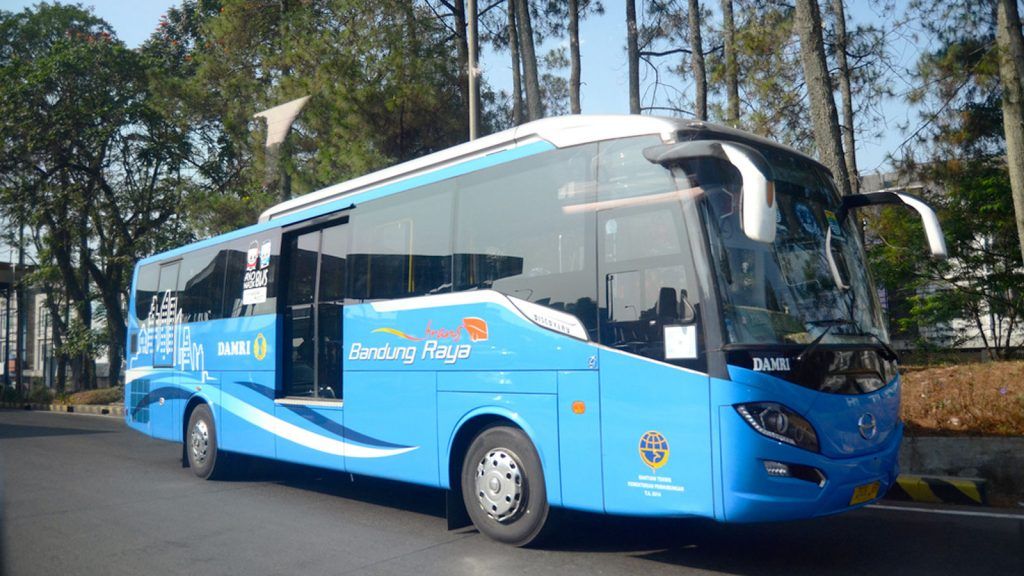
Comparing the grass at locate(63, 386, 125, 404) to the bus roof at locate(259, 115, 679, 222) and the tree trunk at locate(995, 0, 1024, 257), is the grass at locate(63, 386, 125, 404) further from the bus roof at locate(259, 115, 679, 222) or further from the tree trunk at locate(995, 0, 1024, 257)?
the tree trunk at locate(995, 0, 1024, 257)

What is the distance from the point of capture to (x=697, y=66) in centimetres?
1783

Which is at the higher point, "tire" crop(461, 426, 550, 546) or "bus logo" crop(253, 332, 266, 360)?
"bus logo" crop(253, 332, 266, 360)

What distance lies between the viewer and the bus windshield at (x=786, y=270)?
18.2 ft

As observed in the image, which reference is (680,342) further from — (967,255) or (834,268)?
(967,255)

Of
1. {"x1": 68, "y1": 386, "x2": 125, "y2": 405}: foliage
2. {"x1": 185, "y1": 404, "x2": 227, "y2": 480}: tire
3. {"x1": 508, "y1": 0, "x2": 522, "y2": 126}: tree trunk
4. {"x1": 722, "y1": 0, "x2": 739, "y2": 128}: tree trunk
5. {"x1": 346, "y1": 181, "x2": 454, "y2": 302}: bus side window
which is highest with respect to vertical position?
{"x1": 508, "y1": 0, "x2": 522, "y2": 126}: tree trunk

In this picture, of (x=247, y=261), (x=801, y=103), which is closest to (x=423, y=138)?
(x=801, y=103)

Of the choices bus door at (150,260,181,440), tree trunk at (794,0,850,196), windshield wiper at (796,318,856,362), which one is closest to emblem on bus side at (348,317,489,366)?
windshield wiper at (796,318,856,362)

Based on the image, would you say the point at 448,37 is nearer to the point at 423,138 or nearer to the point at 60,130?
the point at 423,138

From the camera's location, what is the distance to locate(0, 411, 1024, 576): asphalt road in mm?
6078

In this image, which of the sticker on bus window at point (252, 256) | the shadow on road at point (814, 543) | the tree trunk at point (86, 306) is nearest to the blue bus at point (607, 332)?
the shadow on road at point (814, 543)

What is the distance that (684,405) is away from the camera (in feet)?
18.1

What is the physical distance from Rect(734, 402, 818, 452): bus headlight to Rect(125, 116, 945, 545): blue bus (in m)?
0.01

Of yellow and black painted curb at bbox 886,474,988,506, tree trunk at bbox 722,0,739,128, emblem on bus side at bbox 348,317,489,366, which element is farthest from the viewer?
tree trunk at bbox 722,0,739,128

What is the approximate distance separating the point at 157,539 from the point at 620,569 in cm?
384
